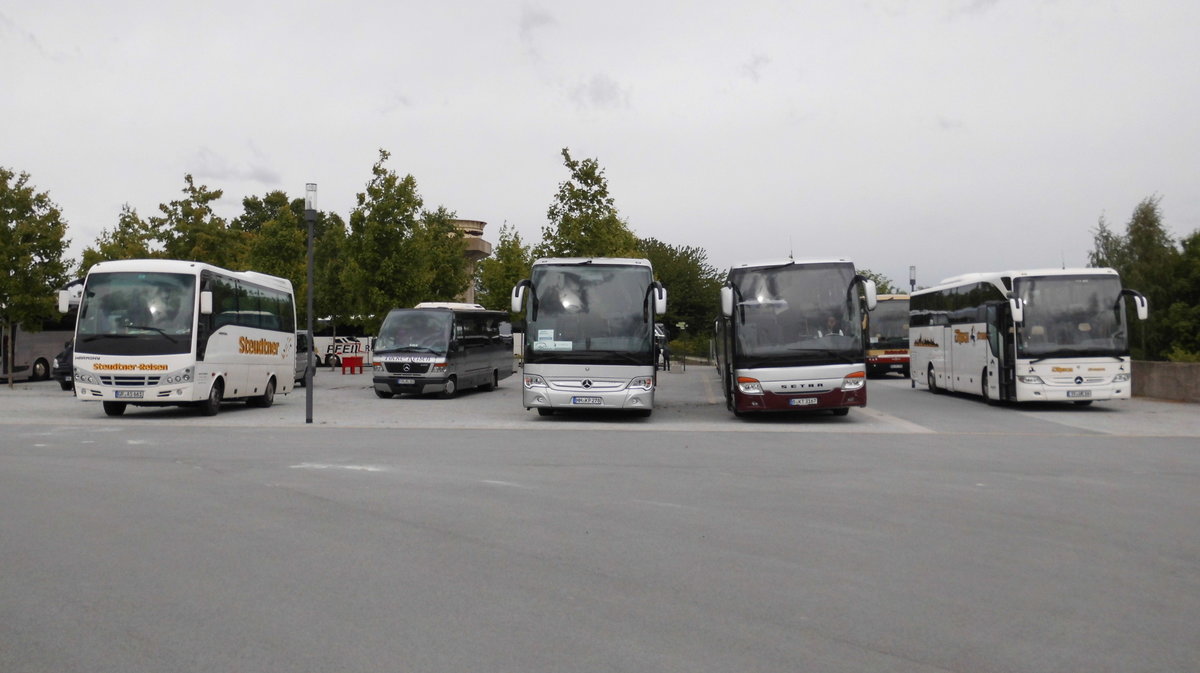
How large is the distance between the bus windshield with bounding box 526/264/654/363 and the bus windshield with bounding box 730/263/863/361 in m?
1.88

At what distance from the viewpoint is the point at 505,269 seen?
62.9 meters

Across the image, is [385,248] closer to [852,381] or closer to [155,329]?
[155,329]

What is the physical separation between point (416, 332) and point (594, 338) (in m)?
9.39

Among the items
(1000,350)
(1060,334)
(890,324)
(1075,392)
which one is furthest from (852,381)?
(890,324)

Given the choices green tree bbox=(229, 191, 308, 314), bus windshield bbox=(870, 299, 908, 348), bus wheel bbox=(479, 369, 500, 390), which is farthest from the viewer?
green tree bbox=(229, 191, 308, 314)

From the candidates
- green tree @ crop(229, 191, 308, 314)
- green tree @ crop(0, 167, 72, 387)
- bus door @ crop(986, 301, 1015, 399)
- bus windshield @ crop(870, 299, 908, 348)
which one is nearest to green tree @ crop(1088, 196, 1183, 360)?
bus windshield @ crop(870, 299, 908, 348)

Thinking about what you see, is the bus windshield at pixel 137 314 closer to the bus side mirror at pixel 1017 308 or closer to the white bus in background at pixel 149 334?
the white bus in background at pixel 149 334

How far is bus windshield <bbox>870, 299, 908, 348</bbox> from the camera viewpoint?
135ft

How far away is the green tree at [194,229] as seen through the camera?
47.8m

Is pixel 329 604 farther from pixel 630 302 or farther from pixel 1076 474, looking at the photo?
pixel 630 302

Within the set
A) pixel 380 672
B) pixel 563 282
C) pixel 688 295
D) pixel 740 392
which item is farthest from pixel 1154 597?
pixel 688 295

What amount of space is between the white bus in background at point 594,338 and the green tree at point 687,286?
49774mm

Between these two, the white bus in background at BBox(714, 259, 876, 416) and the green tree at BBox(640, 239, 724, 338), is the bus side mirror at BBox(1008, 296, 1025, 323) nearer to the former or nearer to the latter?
the white bus in background at BBox(714, 259, 876, 416)

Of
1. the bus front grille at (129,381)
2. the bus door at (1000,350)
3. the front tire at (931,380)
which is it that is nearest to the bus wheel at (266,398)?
the bus front grille at (129,381)
